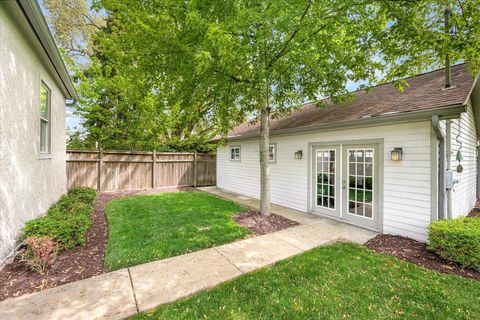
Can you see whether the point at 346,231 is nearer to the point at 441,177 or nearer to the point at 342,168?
the point at 342,168

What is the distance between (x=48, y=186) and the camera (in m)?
4.97

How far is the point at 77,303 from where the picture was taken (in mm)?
2488

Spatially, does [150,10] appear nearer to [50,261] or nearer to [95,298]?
[50,261]

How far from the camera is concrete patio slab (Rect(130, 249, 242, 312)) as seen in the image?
266 cm

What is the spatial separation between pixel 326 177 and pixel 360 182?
0.95 meters

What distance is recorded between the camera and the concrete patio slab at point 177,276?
2.66 m

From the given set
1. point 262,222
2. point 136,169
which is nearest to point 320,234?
point 262,222

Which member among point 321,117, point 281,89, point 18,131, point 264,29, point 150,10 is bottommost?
point 18,131

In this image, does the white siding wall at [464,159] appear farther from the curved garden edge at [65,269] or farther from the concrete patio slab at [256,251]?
the curved garden edge at [65,269]

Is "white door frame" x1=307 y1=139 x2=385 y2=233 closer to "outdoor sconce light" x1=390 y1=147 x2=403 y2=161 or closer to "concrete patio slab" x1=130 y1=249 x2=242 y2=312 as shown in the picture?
"outdoor sconce light" x1=390 y1=147 x2=403 y2=161

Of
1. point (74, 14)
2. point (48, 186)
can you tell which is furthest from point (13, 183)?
point (74, 14)

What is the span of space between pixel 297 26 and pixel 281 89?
5.05 ft

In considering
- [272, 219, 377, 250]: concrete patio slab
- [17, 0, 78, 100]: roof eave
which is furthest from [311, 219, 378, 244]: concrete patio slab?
[17, 0, 78, 100]: roof eave

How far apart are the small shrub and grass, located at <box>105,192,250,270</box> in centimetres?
77
